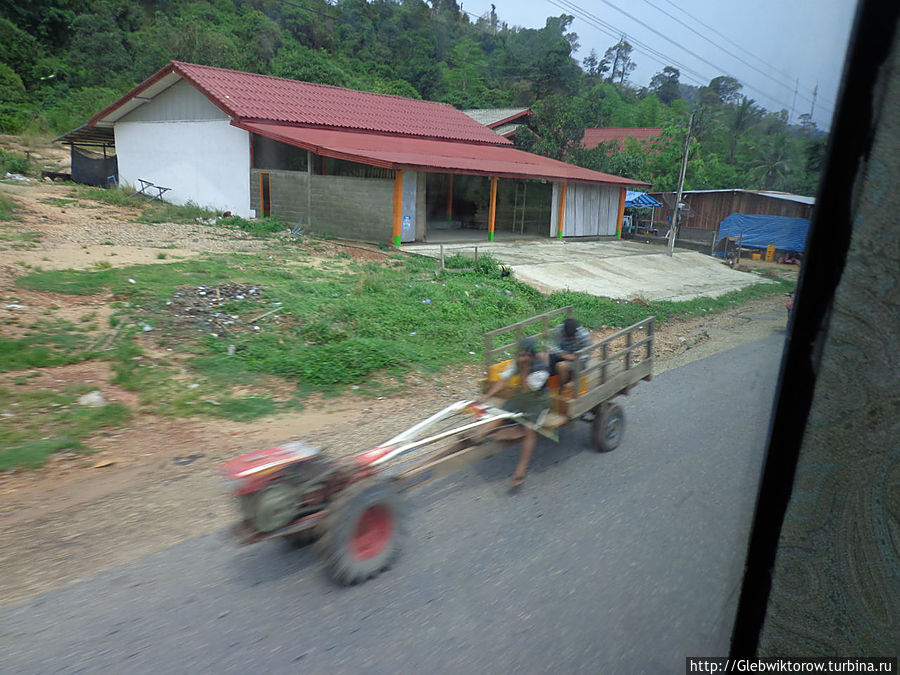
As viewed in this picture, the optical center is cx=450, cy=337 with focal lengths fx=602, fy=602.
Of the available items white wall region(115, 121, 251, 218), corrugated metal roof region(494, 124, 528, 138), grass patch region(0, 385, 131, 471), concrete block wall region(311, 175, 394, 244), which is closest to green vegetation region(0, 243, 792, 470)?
grass patch region(0, 385, 131, 471)

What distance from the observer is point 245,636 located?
313 cm

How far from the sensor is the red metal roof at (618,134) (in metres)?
39.2

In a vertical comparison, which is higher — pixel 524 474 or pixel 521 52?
pixel 521 52

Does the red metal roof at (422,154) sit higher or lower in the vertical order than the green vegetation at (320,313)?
higher

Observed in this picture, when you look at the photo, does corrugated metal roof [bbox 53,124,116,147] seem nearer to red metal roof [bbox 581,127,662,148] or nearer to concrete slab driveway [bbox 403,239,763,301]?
concrete slab driveway [bbox 403,239,763,301]

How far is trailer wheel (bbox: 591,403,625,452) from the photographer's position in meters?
5.62

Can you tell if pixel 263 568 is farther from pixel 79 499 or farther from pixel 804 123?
pixel 804 123

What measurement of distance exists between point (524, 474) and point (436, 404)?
2.09 m

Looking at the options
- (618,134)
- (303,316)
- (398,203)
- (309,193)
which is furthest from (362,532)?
(618,134)

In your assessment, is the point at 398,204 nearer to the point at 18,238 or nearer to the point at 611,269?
the point at 611,269

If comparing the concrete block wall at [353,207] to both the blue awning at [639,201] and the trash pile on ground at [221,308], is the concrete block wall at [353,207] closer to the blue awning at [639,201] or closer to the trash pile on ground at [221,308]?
the trash pile on ground at [221,308]

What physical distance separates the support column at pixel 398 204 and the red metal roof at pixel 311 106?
5965mm

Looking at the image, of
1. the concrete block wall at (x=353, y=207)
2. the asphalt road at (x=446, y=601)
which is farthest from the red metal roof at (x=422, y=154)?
the asphalt road at (x=446, y=601)

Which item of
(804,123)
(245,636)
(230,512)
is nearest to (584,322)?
(230,512)
